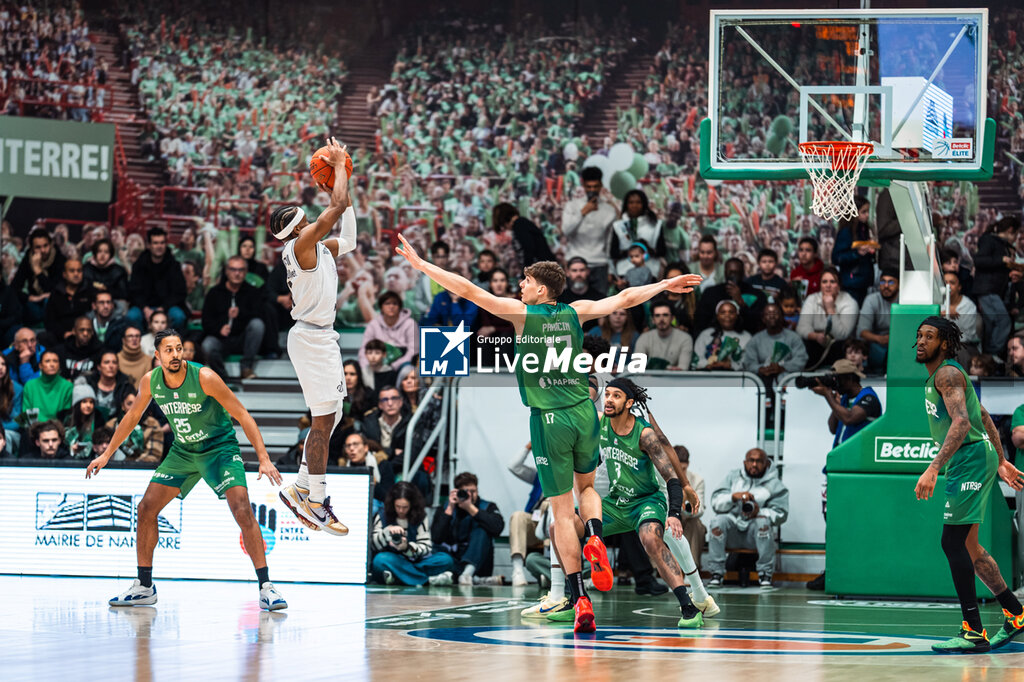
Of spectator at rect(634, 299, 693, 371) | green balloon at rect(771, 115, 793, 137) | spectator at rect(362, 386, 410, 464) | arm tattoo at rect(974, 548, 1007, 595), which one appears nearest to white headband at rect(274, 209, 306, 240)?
arm tattoo at rect(974, 548, 1007, 595)

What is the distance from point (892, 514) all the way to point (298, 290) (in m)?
5.96

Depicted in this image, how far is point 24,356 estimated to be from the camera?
14.9m

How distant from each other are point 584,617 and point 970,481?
266cm

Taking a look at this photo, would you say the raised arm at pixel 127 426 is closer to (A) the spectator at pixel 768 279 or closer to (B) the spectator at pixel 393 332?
(B) the spectator at pixel 393 332

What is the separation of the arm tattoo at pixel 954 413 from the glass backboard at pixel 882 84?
106 inches

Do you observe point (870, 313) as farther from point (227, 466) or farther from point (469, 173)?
point (227, 466)

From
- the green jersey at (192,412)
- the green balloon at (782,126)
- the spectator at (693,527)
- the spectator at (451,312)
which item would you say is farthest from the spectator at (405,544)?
the green balloon at (782,126)

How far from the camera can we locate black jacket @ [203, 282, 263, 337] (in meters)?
15.9

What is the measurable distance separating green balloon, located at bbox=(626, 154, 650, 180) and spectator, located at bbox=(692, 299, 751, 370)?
141 inches

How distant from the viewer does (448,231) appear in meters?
17.9

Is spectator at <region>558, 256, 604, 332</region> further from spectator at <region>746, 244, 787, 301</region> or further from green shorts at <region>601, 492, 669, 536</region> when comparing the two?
green shorts at <region>601, 492, 669, 536</region>

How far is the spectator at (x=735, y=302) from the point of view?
14289 millimetres

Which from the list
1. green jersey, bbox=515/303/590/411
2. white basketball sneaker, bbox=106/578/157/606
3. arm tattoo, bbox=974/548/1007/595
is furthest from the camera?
white basketball sneaker, bbox=106/578/157/606

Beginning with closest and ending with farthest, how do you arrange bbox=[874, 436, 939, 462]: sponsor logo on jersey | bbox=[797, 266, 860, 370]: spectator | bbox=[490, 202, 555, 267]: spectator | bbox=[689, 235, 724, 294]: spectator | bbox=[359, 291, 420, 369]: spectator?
bbox=[874, 436, 939, 462]: sponsor logo on jersey, bbox=[797, 266, 860, 370]: spectator, bbox=[359, 291, 420, 369]: spectator, bbox=[689, 235, 724, 294]: spectator, bbox=[490, 202, 555, 267]: spectator
